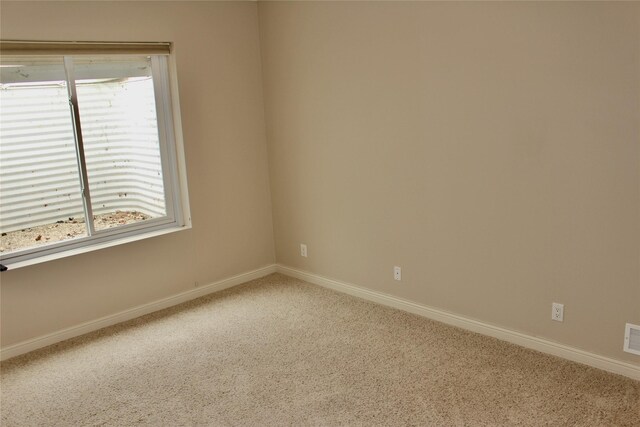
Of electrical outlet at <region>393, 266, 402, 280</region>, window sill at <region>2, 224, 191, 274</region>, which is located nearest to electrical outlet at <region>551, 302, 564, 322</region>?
electrical outlet at <region>393, 266, 402, 280</region>

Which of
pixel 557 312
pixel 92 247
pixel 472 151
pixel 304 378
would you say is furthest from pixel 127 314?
pixel 557 312

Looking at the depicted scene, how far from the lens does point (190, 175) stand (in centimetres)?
410

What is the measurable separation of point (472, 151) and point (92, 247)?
8.80ft

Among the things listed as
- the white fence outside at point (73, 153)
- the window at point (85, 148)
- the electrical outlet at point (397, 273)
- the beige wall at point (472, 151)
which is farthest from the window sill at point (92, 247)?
the electrical outlet at point (397, 273)

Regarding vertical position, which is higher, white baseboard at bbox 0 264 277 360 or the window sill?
the window sill

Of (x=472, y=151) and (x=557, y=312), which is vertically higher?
(x=472, y=151)

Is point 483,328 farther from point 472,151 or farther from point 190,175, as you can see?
point 190,175

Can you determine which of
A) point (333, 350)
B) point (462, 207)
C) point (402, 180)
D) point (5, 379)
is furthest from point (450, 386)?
point (5, 379)

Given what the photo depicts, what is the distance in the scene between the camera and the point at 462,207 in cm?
329

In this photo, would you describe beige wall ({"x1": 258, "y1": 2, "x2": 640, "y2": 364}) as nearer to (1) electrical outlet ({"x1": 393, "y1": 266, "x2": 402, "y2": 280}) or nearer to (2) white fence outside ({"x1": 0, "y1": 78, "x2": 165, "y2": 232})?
(1) electrical outlet ({"x1": 393, "y1": 266, "x2": 402, "y2": 280})

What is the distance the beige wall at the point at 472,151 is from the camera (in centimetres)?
264

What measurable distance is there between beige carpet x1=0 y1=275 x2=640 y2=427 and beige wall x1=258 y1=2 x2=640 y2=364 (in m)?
0.32

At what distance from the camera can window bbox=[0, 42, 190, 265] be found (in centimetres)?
336

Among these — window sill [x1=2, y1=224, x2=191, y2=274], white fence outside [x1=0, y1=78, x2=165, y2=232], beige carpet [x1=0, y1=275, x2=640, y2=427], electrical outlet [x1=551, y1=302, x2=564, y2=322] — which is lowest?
beige carpet [x1=0, y1=275, x2=640, y2=427]
